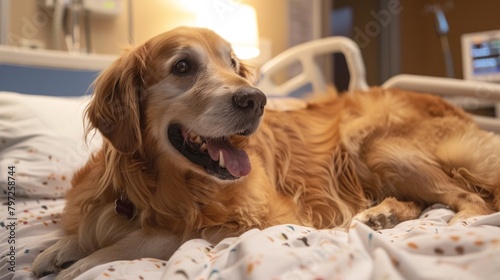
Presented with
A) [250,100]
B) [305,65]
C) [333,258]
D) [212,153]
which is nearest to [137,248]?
[212,153]

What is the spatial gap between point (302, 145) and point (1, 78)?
136cm

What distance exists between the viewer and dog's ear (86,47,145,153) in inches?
45.6

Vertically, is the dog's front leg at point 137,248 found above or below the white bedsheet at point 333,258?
below

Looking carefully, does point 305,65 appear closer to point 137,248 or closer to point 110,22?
point 110,22

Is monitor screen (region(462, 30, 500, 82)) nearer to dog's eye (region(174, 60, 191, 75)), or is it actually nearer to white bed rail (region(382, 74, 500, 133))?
white bed rail (region(382, 74, 500, 133))

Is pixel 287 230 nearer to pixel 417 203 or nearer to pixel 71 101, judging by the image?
pixel 417 203

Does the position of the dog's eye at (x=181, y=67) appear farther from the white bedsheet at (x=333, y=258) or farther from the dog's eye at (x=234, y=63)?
the white bedsheet at (x=333, y=258)

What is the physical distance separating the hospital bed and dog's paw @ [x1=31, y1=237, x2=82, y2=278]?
0.11 feet

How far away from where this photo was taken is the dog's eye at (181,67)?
122cm

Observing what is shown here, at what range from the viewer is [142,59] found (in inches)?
48.0

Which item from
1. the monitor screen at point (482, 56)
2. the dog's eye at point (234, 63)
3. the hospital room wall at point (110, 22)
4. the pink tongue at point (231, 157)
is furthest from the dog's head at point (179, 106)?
the monitor screen at point (482, 56)

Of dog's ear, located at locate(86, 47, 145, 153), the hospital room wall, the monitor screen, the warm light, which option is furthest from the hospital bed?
the monitor screen

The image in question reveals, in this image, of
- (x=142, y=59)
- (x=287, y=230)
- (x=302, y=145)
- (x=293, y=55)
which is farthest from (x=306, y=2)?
(x=287, y=230)

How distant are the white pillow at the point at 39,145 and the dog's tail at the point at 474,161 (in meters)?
1.26
